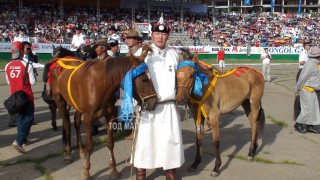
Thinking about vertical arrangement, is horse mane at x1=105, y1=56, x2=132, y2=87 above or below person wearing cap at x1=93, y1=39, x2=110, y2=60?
below

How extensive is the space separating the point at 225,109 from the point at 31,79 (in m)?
3.24

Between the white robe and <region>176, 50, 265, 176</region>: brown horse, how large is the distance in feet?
0.67

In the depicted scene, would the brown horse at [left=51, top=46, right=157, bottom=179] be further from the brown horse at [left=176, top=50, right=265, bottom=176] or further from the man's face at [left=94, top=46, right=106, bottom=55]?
the man's face at [left=94, top=46, right=106, bottom=55]

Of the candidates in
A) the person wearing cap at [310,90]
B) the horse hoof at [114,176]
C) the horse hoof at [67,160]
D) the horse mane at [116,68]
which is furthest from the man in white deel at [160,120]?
the person wearing cap at [310,90]

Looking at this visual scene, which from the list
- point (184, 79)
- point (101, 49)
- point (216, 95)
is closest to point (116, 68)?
point (184, 79)

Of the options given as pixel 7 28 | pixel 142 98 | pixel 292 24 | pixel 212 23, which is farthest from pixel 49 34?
pixel 292 24

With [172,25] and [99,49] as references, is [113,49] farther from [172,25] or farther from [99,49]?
[172,25]

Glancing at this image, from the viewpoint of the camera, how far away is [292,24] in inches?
1966

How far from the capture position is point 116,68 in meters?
4.45

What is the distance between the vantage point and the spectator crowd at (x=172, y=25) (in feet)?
97.2

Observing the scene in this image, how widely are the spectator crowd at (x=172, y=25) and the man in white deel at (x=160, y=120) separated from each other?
21.2 meters

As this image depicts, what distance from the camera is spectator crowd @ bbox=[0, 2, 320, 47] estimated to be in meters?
29.6

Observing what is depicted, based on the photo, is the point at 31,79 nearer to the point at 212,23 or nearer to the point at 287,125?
the point at 287,125

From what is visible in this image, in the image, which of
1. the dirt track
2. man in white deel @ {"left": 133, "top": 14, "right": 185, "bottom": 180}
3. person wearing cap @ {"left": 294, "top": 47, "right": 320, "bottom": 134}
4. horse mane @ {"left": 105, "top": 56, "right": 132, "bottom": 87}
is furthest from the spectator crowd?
man in white deel @ {"left": 133, "top": 14, "right": 185, "bottom": 180}
